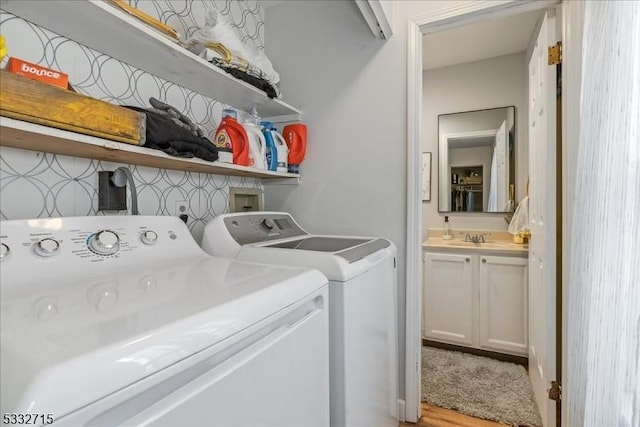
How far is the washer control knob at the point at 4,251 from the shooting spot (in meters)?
0.77

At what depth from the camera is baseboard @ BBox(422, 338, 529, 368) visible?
237 cm

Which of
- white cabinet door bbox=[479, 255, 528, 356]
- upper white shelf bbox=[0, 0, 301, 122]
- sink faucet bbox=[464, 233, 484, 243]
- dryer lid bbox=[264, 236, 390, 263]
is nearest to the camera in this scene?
upper white shelf bbox=[0, 0, 301, 122]

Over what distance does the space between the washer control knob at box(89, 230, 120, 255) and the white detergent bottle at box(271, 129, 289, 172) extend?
95 cm

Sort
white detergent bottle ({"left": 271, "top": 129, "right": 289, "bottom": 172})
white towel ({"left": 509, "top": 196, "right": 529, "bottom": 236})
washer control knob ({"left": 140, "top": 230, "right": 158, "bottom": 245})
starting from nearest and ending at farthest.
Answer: washer control knob ({"left": 140, "top": 230, "right": 158, "bottom": 245})
white detergent bottle ({"left": 271, "top": 129, "right": 289, "bottom": 172})
white towel ({"left": 509, "top": 196, "right": 529, "bottom": 236})

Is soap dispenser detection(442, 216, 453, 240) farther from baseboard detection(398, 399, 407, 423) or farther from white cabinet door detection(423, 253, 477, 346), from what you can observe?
baseboard detection(398, 399, 407, 423)

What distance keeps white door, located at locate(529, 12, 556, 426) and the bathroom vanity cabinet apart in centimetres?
56

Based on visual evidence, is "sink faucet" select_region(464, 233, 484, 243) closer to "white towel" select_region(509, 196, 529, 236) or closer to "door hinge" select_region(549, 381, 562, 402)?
"white towel" select_region(509, 196, 529, 236)

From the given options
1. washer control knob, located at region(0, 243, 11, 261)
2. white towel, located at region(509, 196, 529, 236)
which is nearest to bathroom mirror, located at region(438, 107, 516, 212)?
white towel, located at region(509, 196, 529, 236)

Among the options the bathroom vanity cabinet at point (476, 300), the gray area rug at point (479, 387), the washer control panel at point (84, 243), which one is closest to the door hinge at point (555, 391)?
the gray area rug at point (479, 387)

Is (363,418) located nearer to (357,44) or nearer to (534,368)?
(534,368)

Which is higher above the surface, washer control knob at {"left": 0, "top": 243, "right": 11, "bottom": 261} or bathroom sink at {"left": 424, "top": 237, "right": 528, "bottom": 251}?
washer control knob at {"left": 0, "top": 243, "right": 11, "bottom": 261}

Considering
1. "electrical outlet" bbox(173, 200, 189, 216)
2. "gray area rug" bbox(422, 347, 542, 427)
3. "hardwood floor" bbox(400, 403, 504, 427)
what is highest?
"electrical outlet" bbox(173, 200, 189, 216)

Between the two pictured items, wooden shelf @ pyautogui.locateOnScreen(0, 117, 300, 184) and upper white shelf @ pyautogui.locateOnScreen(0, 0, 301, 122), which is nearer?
wooden shelf @ pyautogui.locateOnScreen(0, 117, 300, 184)

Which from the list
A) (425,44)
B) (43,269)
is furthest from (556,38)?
(43,269)
